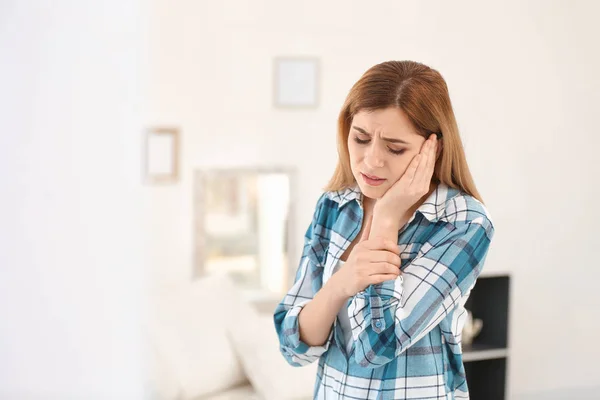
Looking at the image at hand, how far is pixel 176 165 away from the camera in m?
3.28

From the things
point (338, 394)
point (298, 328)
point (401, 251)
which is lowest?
point (338, 394)

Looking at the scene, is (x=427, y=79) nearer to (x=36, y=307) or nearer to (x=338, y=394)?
(x=338, y=394)

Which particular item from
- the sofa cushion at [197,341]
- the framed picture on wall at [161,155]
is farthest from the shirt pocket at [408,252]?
the framed picture on wall at [161,155]

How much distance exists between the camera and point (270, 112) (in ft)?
11.2

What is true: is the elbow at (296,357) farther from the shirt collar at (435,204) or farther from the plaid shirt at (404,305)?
the shirt collar at (435,204)

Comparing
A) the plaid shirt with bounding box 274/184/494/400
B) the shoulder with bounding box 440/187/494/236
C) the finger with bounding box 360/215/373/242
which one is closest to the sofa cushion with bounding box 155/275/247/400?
the plaid shirt with bounding box 274/184/494/400

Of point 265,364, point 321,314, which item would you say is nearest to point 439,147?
point 321,314

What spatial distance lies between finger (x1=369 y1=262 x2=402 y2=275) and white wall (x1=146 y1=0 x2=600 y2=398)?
7.22 ft

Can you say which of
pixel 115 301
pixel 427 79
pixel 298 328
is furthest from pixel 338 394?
pixel 115 301

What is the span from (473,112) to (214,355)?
186cm

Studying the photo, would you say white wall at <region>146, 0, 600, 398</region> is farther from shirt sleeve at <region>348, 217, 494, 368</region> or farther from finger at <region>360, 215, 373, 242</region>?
shirt sleeve at <region>348, 217, 494, 368</region>

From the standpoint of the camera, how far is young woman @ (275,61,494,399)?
3.95ft

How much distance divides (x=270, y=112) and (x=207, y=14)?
1.63 feet

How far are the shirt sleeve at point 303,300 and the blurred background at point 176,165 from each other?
1289 mm
